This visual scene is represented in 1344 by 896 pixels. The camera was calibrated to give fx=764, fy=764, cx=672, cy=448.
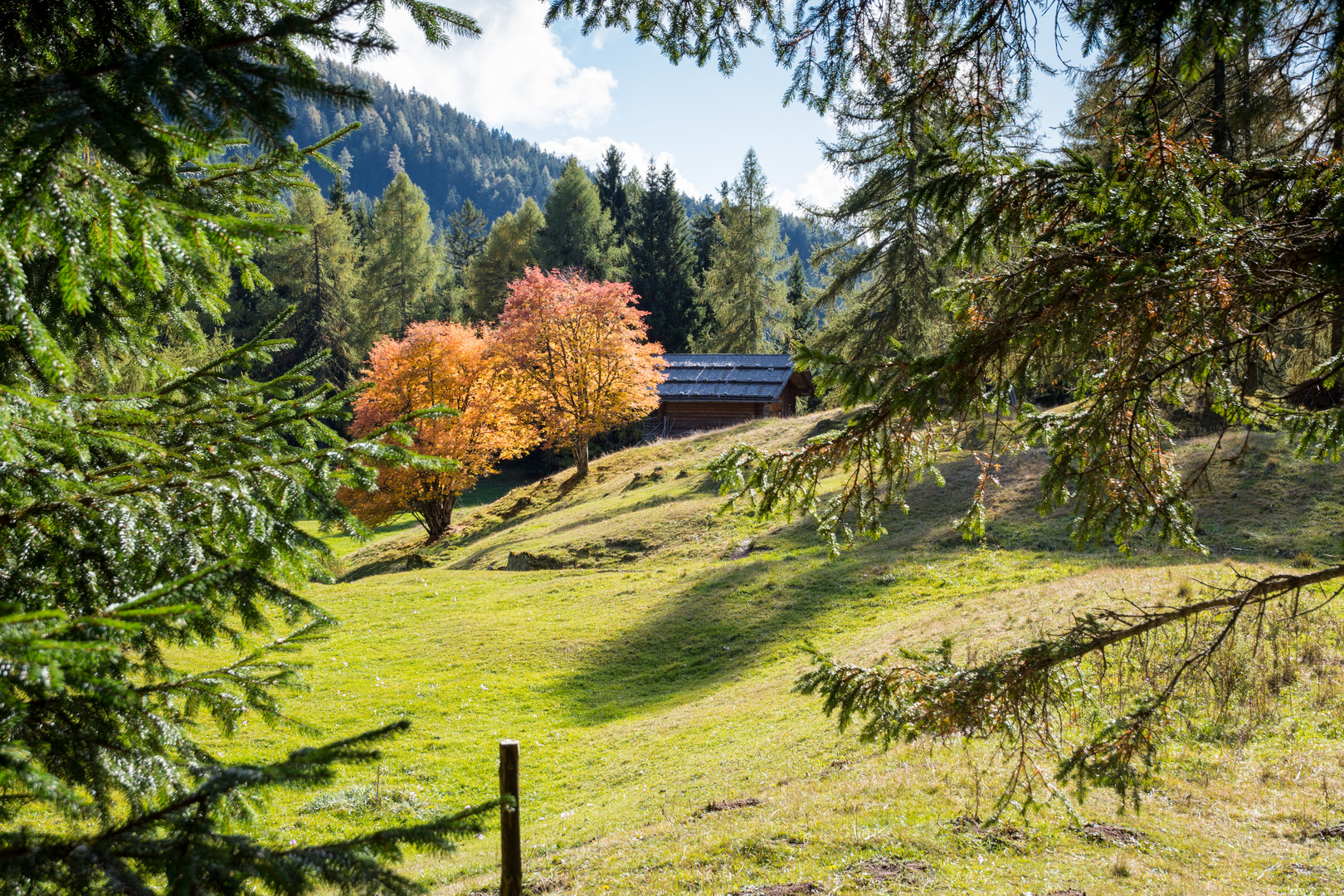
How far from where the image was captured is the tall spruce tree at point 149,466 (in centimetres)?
192

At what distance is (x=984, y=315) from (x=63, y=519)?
528cm

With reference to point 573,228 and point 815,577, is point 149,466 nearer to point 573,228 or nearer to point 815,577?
point 815,577

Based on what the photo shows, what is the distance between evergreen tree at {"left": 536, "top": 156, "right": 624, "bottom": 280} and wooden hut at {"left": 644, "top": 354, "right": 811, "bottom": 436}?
47.3 feet

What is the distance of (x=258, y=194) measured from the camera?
12.6ft

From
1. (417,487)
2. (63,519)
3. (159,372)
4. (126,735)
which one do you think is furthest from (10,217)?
(417,487)

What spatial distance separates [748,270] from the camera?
48.9 metres

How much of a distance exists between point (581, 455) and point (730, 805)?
24.1 metres

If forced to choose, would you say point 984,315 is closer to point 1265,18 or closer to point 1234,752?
point 1265,18

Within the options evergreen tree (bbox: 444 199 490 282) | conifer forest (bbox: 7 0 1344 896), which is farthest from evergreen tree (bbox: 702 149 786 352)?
conifer forest (bbox: 7 0 1344 896)

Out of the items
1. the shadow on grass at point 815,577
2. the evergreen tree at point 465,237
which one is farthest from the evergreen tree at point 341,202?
the shadow on grass at point 815,577

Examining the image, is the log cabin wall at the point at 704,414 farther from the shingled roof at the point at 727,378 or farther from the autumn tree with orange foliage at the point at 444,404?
the autumn tree with orange foliage at the point at 444,404

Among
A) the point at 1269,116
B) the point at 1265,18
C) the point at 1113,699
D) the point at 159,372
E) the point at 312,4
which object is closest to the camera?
the point at 312,4

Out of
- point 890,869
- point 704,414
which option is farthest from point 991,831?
point 704,414

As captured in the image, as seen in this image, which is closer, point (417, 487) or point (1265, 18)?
point (1265, 18)
